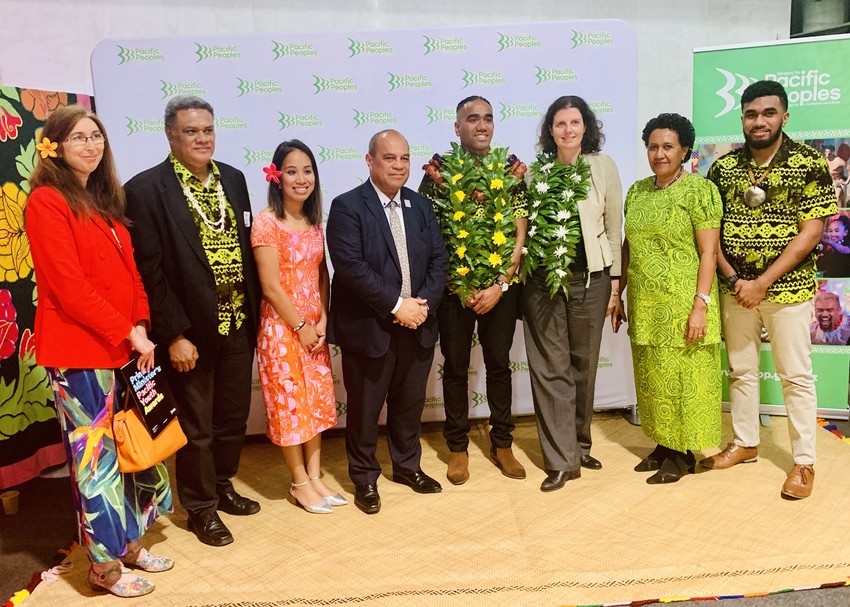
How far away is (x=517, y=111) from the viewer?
4121 mm

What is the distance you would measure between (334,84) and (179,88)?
978mm

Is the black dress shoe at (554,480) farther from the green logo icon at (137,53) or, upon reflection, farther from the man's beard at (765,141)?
the green logo icon at (137,53)

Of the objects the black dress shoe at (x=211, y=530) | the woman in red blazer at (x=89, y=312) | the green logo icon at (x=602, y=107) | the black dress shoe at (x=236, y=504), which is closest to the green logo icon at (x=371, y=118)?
the green logo icon at (x=602, y=107)

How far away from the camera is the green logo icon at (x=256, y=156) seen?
4.04 meters

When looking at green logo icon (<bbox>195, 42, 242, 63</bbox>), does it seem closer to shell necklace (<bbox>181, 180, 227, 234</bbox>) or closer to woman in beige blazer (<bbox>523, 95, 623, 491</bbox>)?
shell necklace (<bbox>181, 180, 227, 234</bbox>)

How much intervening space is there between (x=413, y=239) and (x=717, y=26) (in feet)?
11.7

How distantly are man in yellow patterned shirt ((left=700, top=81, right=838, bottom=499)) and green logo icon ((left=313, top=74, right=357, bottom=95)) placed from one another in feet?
7.37

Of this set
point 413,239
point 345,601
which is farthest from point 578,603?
point 413,239

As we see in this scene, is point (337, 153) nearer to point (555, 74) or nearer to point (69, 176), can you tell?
point (555, 74)

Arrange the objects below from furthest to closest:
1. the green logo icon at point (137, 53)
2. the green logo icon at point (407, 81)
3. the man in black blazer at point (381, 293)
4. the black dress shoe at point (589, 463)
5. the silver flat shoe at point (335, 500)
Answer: the green logo icon at point (407, 81) → the green logo icon at point (137, 53) → the black dress shoe at point (589, 463) → the silver flat shoe at point (335, 500) → the man in black blazer at point (381, 293)

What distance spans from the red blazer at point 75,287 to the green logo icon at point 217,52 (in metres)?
1.95

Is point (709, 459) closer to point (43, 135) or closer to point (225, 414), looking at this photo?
point (225, 414)

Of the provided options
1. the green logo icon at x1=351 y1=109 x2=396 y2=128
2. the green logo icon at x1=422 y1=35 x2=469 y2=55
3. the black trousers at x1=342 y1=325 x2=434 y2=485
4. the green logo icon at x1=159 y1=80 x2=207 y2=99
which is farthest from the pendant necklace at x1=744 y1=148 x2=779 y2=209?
the green logo icon at x1=159 y1=80 x2=207 y2=99

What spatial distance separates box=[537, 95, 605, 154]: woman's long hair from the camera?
3.22 m
